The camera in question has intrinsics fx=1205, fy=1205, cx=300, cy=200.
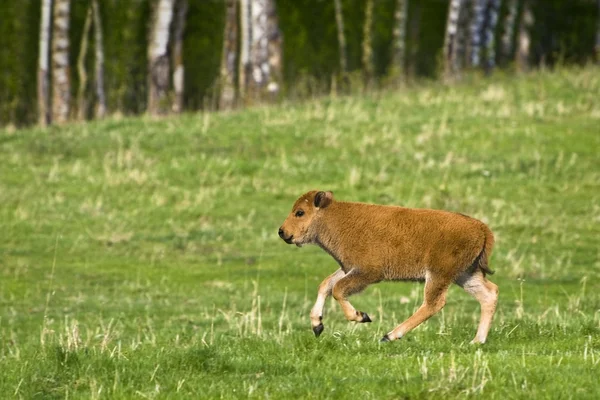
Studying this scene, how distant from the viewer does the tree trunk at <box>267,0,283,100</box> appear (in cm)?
3388

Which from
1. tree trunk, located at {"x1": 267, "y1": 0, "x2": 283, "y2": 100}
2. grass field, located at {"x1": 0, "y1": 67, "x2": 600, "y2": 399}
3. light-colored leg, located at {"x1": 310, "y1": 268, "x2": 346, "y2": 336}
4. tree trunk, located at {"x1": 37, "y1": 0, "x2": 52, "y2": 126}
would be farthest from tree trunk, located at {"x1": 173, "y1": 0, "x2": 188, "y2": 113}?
light-colored leg, located at {"x1": 310, "y1": 268, "x2": 346, "y2": 336}

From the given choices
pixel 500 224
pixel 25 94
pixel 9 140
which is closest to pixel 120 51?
pixel 25 94

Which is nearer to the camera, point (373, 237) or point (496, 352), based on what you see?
point (496, 352)

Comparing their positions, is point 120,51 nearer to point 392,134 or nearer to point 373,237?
point 392,134

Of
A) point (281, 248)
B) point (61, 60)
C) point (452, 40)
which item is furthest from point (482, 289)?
point (452, 40)

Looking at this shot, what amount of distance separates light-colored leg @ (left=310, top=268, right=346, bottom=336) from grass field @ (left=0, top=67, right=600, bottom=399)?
110mm

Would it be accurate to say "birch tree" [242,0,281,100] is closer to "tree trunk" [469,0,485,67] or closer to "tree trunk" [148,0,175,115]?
"tree trunk" [148,0,175,115]

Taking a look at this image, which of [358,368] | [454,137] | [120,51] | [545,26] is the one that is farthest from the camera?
[545,26]

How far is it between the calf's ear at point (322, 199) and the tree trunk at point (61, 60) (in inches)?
968

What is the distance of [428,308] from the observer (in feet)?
33.1

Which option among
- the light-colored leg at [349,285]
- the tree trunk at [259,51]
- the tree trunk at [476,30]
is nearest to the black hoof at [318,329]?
the light-colored leg at [349,285]

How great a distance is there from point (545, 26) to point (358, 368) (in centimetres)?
5691

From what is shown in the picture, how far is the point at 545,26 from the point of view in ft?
207

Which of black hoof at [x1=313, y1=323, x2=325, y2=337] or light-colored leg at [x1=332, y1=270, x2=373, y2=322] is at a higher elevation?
light-colored leg at [x1=332, y1=270, x2=373, y2=322]
